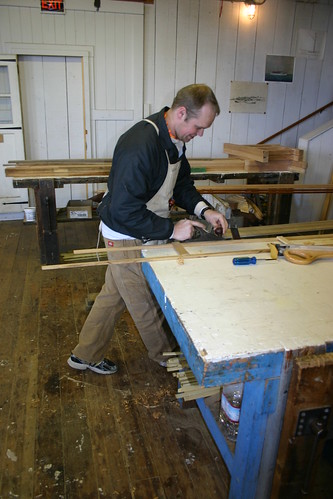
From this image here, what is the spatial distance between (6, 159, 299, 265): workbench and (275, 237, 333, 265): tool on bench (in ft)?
5.57

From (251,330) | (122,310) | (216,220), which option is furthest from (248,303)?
(122,310)

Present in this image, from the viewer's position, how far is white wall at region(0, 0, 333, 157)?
506 cm

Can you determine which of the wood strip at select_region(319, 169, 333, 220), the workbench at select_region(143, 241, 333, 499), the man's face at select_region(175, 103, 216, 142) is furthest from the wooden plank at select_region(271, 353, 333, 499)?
the wood strip at select_region(319, 169, 333, 220)

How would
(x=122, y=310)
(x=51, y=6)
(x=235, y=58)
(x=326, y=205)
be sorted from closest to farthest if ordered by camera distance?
(x=122, y=310) → (x=326, y=205) → (x=51, y=6) → (x=235, y=58)

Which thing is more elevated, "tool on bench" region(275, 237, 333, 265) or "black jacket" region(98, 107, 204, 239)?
"black jacket" region(98, 107, 204, 239)

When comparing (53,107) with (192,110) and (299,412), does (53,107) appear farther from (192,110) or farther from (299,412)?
(299,412)

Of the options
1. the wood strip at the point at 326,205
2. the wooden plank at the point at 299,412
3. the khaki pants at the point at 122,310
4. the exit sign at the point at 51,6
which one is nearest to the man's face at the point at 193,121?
the khaki pants at the point at 122,310

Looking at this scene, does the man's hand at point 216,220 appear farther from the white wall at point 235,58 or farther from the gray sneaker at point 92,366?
the white wall at point 235,58

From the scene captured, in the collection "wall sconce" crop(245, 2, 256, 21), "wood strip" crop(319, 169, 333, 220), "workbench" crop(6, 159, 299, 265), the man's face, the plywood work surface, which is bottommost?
"wood strip" crop(319, 169, 333, 220)

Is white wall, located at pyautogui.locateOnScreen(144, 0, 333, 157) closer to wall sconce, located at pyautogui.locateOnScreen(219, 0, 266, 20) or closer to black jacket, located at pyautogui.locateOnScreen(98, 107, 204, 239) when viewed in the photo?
wall sconce, located at pyautogui.locateOnScreen(219, 0, 266, 20)

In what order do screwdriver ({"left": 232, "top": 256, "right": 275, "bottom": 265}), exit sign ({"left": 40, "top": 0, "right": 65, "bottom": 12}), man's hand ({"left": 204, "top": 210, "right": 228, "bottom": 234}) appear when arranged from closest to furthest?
1. screwdriver ({"left": 232, "top": 256, "right": 275, "bottom": 265})
2. man's hand ({"left": 204, "top": 210, "right": 228, "bottom": 234})
3. exit sign ({"left": 40, "top": 0, "right": 65, "bottom": 12})

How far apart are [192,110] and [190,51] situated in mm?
4372

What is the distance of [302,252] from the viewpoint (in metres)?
1.69

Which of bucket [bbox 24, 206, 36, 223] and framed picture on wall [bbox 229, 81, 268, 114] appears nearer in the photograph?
bucket [bbox 24, 206, 36, 223]
